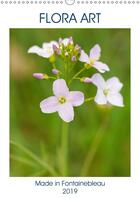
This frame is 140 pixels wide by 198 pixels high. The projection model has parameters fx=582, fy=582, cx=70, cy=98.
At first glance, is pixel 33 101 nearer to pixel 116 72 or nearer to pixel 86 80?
pixel 116 72

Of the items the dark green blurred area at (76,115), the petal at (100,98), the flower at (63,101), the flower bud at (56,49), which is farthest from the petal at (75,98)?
the dark green blurred area at (76,115)

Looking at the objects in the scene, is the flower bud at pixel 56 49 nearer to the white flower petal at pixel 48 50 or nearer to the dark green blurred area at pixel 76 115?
the white flower petal at pixel 48 50

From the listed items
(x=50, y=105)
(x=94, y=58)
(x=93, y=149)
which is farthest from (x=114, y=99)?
(x=93, y=149)

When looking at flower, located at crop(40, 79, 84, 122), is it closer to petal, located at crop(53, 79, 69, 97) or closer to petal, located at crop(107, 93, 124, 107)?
petal, located at crop(53, 79, 69, 97)

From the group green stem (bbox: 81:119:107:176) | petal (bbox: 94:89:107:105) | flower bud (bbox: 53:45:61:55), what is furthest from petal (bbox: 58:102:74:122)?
green stem (bbox: 81:119:107:176)

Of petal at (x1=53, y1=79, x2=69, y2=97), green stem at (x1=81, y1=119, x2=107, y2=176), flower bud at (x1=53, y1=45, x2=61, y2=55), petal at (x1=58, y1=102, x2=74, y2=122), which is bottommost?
green stem at (x1=81, y1=119, x2=107, y2=176)
